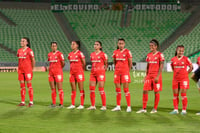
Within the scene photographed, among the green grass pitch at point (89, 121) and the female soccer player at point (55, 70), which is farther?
the female soccer player at point (55, 70)

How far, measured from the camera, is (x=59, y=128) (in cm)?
1034

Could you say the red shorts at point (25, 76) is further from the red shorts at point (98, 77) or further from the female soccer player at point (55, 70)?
the red shorts at point (98, 77)

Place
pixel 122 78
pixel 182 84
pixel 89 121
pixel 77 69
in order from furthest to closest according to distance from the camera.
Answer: pixel 77 69, pixel 122 78, pixel 182 84, pixel 89 121

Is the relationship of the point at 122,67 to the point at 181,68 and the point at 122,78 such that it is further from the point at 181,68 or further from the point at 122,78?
the point at 181,68

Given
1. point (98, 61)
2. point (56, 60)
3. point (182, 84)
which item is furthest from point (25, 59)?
point (182, 84)

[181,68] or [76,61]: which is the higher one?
[76,61]

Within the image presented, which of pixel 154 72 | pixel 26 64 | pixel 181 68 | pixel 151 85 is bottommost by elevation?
pixel 151 85

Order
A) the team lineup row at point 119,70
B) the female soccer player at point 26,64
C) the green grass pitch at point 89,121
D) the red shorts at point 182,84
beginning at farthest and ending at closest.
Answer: the female soccer player at point 26,64 < the team lineup row at point 119,70 < the red shorts at point 182,84 < the green grass pitch at point 89,121

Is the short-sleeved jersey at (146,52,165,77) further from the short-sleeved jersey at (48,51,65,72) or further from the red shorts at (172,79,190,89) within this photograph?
the short-sleeved jersey at (48,51,65,72)

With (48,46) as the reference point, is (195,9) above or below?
above

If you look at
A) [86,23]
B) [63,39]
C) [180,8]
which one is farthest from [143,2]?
[63,39]

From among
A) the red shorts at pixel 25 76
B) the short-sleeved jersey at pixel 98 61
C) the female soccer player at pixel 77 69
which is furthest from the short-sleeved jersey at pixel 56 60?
the short-sleeved jersey at pixel 98 61

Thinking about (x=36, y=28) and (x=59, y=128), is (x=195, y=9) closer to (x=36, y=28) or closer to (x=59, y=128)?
(x=36, y=28)

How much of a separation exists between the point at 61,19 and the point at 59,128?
47.7 metres
